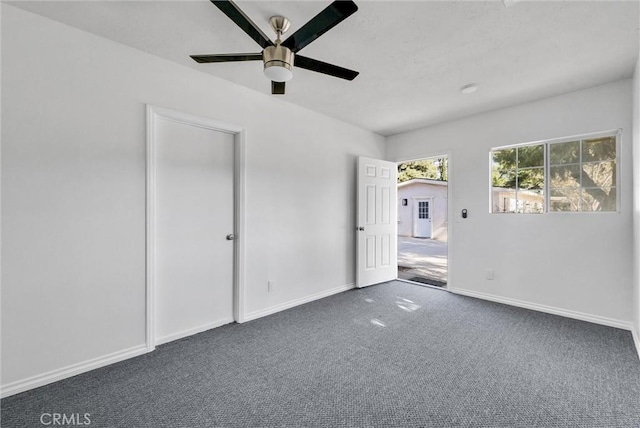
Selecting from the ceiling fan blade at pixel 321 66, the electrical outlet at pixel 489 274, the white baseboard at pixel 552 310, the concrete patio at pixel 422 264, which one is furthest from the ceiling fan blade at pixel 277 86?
the concrete patio at pixel 422 264

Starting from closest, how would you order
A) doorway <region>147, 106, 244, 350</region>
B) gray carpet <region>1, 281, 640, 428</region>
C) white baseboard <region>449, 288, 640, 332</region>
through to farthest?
gray carpet <region>1, 281, 640, 428</region> → doorway <region>147, 106, 244, 350</region> → white baseboard <region>449, 288, 640, 332</region>

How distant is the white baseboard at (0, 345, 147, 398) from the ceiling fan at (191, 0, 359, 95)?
232cm

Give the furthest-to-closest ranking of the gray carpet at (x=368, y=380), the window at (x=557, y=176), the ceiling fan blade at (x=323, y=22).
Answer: the window at (x=557, y=176), the gray carpet at (x=368, y=380), the ceiling fan blade at (x=323, y=22)

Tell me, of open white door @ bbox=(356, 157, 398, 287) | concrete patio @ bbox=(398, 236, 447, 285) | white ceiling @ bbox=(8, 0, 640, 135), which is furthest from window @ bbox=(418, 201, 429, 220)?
white ceiling @ bbox=(8, 0, 640, 135)

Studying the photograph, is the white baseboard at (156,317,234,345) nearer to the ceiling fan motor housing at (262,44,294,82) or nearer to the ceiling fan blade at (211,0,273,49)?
the ceiling fan motor housing at (262,44,294,82)

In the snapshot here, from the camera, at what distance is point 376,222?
4383 mm

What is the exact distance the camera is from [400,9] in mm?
1807

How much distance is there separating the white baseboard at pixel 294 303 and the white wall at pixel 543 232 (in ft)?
5.21

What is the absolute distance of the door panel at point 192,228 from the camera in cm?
251

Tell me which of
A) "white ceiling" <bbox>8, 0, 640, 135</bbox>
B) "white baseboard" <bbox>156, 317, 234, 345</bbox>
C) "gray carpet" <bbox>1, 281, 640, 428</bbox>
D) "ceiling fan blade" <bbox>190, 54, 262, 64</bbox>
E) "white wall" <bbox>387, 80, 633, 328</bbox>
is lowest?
"gray carpet" <bbox>1, 281, 640, 428</bbox>

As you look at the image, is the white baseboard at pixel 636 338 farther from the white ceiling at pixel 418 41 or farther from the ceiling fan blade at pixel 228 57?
the ceiling fan blade at pixel 228 57

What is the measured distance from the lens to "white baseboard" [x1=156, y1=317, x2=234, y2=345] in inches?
98.4

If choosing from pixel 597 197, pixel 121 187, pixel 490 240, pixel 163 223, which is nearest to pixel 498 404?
pixel 490 240

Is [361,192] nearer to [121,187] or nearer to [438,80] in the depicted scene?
[438,80]
